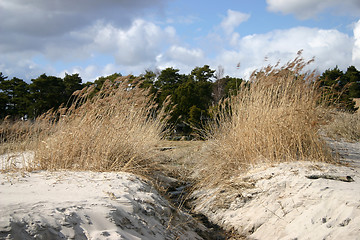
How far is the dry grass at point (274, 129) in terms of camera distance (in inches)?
190

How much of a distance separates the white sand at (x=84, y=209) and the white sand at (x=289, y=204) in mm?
741

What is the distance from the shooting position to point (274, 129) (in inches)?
192

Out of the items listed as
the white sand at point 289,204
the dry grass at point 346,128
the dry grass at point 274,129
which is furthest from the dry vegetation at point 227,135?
the dry grass at point 346,128

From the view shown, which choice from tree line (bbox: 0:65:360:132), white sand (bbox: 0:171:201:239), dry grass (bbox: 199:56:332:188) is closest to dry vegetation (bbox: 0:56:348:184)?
dry grass (bbox: 199:56:332:188)

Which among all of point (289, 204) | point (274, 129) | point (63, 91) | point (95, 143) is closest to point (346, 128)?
point (274, 129)

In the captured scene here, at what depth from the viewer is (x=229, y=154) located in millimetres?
5316

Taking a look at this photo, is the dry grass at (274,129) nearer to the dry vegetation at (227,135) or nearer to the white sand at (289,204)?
the dry vegetation at (227,135)

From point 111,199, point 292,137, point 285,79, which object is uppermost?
point 285,79

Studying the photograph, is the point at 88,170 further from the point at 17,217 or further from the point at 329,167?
the point at 329,167

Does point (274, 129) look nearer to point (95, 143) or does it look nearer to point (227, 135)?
point (227, 135)

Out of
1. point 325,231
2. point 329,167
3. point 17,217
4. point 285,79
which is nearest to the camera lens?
point 17,217

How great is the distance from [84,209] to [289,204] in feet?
7.63

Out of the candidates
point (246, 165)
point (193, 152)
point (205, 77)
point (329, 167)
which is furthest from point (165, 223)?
point (205, 77)

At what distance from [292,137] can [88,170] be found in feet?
10.2
